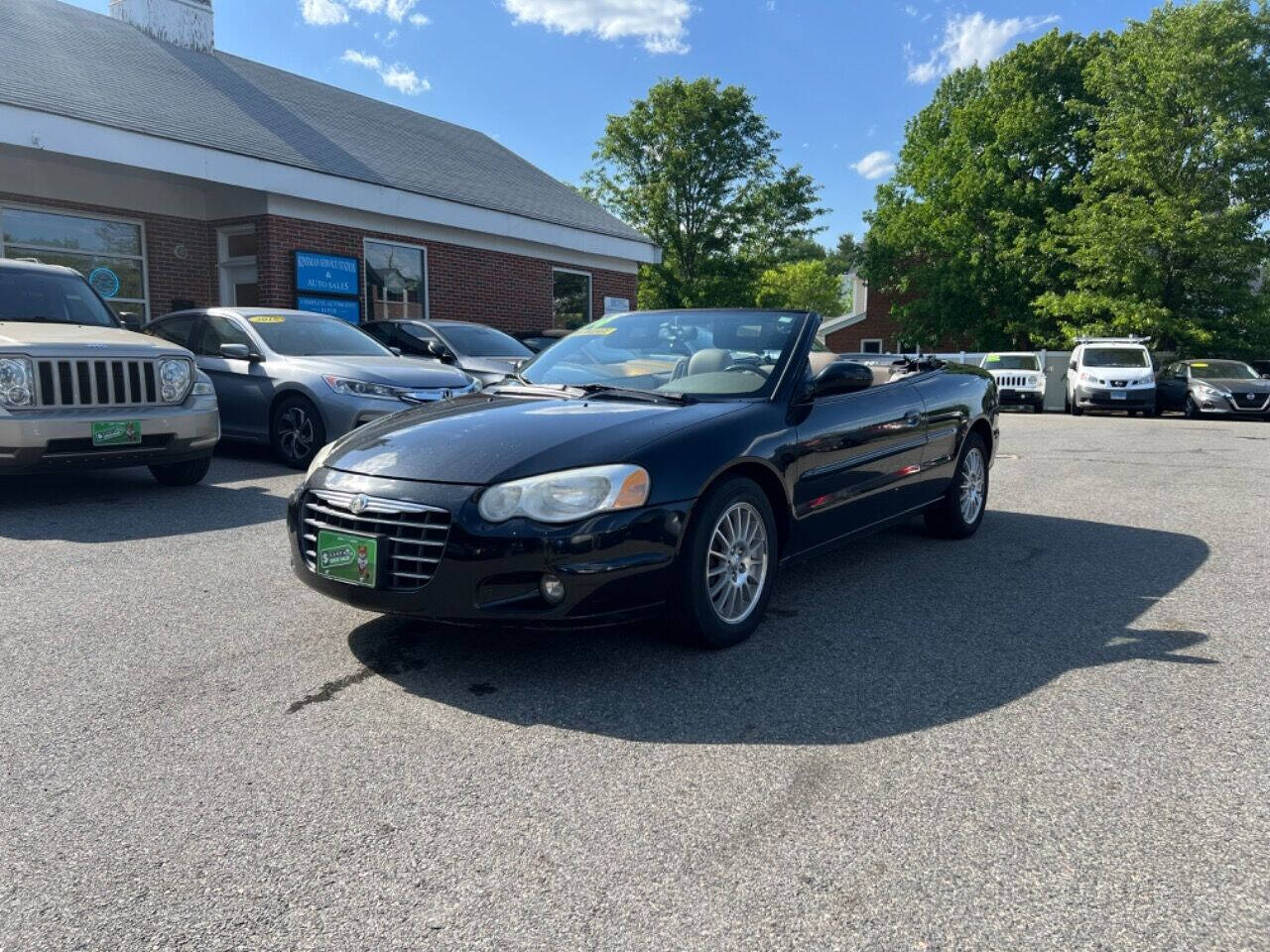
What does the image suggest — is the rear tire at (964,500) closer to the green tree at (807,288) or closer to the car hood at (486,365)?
the car hood at (486,365)

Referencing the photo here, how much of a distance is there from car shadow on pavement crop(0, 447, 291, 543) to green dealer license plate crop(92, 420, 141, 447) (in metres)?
0.48

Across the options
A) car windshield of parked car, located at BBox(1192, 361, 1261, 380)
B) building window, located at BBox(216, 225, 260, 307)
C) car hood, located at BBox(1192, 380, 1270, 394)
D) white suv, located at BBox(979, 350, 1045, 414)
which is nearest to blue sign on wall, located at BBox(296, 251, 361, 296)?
building window, located at BBox(216, 225, 260, 307)

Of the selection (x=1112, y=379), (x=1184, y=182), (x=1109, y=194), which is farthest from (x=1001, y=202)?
(x=1112, y=379)

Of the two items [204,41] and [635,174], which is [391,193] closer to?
[204,41]

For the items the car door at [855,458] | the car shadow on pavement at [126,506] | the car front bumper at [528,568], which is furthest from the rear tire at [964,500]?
the car shadow on pavement at [126,506]

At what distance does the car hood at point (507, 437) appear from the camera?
3494 millimetres

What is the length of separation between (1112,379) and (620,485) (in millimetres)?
20457

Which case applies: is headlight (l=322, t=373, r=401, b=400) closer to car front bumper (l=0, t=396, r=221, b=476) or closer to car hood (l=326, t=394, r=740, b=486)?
car front bumper (l=0, t=396, r=221, b=476)

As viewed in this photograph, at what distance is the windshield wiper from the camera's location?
4.22 meters

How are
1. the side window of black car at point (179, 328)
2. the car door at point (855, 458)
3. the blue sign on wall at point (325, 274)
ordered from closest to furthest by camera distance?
the car door at point (855, 458) → the side window of black car at point (179, 328) → the blue sign on wall at point (325, 274)

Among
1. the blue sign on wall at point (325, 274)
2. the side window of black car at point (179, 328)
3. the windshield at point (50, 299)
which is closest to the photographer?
the windshield at point (50, 299)

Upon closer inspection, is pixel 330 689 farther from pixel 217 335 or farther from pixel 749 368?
pixel 217 335

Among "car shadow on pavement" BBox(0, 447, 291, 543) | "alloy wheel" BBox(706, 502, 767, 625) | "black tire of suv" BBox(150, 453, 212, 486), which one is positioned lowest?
"car shadow on pavement" BBox(0, 447, 291, 543)

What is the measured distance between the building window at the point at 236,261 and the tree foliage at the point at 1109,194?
24.4 m
